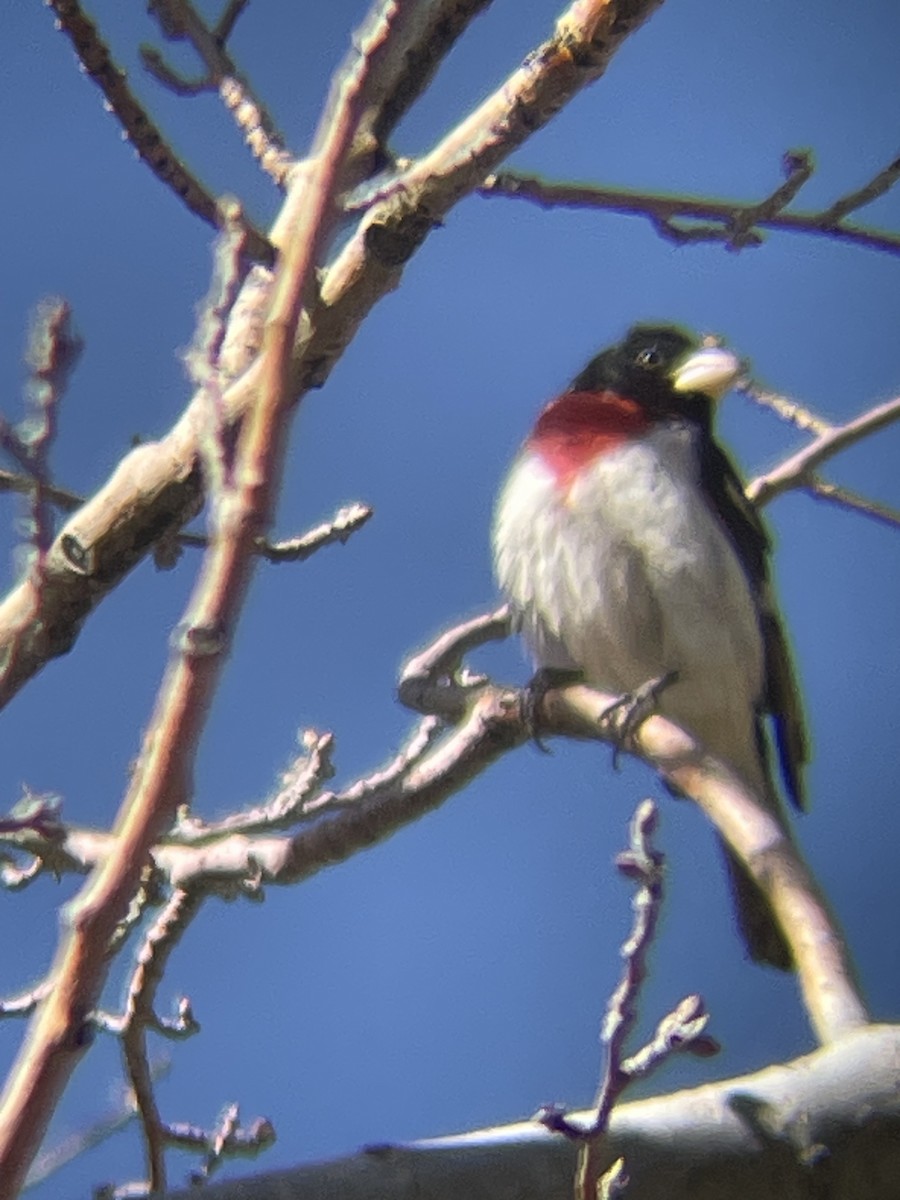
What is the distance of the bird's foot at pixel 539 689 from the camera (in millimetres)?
985

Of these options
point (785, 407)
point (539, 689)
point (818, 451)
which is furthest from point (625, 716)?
point (785, 407)

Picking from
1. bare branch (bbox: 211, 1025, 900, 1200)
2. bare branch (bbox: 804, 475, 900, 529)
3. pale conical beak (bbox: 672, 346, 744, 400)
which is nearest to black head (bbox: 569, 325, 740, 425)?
pale conical beak (bbox: 672, 346, 744, 400)

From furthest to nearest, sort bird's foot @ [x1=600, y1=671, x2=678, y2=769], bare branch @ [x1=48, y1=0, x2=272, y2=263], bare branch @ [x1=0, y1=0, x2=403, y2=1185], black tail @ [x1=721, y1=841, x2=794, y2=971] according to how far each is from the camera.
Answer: black tail @ [x1=721, y1=841, x2=794, y2=971] → bird's foot @ [x1=600, y1=671, x2=678, y2=769] → bare branch @ [x1=48, y1=0, x2=272, y2=263] → bare branch @ [x1=0, y1=0, x2=403, y2=1185]

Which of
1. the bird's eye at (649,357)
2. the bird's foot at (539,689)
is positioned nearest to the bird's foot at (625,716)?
the bird's foot at (539,689)

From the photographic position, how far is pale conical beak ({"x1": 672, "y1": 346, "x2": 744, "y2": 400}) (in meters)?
1.58

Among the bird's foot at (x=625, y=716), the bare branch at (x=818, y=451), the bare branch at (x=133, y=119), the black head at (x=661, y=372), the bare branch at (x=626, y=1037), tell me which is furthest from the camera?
the black head at (x=661, y=372)

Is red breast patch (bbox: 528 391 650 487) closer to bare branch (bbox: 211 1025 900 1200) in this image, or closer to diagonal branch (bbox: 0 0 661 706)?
diagonal branch (bbox: 0 0 661 706)

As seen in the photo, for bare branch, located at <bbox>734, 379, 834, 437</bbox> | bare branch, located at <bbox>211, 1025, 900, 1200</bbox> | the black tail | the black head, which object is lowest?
bare branch, located at <bbox>211, 1025, 900, 1200</bbox>

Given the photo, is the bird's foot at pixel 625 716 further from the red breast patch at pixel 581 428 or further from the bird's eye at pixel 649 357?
the bird's eye at pixel 649 357

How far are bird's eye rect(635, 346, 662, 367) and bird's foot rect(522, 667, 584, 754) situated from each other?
0.40 m

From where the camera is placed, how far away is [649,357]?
5.71 feet

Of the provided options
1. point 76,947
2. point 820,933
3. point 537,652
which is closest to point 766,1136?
point 820,933

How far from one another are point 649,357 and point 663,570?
0.35 meters

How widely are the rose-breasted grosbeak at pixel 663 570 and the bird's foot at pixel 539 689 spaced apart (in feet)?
0.14
